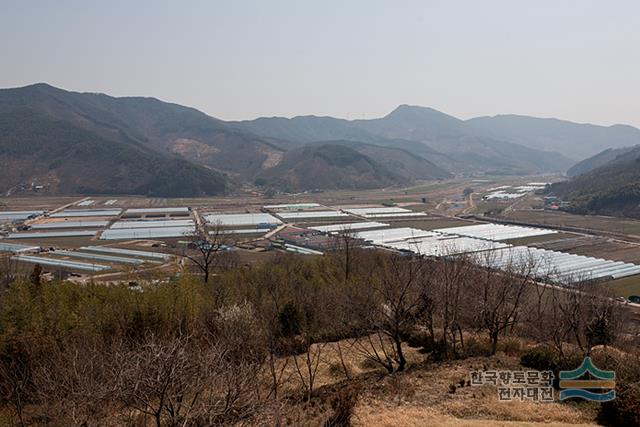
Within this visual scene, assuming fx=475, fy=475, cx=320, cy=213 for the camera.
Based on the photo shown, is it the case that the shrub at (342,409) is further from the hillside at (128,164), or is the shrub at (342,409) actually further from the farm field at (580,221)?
the hillside at (128,164)

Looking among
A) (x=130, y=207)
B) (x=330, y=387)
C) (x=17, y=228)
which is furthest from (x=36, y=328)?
(x=130, y=207)

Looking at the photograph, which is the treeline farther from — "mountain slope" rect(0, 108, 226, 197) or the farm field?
"mountain slope" rect(0, 108, 226, 197)

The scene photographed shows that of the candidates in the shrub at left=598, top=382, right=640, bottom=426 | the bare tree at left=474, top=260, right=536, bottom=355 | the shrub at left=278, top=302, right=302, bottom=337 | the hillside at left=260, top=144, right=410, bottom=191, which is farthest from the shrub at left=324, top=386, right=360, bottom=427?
the hillside at left=260, top=144, right=410, bottom=191

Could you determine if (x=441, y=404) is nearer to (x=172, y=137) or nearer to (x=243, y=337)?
(x=243, y=337)

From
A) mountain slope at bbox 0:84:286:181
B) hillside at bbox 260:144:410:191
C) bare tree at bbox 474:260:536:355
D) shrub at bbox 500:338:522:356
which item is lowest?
shrub at bbox 500:338:522:356

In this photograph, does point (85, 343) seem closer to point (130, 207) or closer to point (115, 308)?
point (115, 308)

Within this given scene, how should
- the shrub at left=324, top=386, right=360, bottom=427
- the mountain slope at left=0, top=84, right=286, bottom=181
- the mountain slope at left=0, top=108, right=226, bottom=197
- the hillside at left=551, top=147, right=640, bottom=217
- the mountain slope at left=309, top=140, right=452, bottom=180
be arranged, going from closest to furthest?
1. the shrub at left=324, top=386, right=360, bottom=427
2. the hillside at left=551, top=147, right=640, bottom=217
3. the mountain slope at left=0, top=108, right=226, bottom=197
4. the mountain slope at left=0, top=84, right=286, bottom=181
5. the mountain slope at left=309, top=140, right=452, bottom=180

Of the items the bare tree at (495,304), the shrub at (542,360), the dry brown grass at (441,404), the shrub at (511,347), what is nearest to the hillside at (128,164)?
the bare tree at (495,304)

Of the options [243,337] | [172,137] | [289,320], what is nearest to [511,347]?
[289,320]
